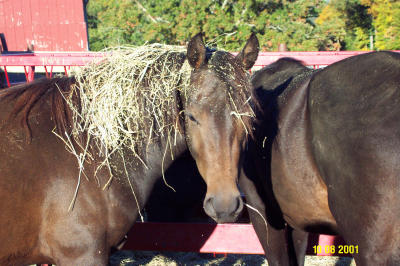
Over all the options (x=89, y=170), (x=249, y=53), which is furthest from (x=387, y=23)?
(x=89, y=170)

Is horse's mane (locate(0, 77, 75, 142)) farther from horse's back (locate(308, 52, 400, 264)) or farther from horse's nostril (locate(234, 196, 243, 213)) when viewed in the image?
horse's back (locate(308, 52, 400, 264))

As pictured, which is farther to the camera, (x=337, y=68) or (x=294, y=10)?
(x=294, y=10)

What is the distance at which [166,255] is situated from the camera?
167 inches

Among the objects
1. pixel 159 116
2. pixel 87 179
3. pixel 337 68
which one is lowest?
pixel 87 179

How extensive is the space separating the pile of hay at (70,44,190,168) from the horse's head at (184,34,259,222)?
16 centimetres

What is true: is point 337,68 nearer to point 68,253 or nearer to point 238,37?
point 68,253

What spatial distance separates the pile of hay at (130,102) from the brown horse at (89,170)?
5 centimetres

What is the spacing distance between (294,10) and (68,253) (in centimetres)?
1617

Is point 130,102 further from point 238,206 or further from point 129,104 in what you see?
point 238,206

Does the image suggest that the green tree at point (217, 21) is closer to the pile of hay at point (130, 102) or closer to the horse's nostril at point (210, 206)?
the pile of hay at point (130, 102)

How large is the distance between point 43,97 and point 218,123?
3.95 feet

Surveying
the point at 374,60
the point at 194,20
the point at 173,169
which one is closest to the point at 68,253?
the point at 173,169

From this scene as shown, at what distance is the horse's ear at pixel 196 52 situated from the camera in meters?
2.05
